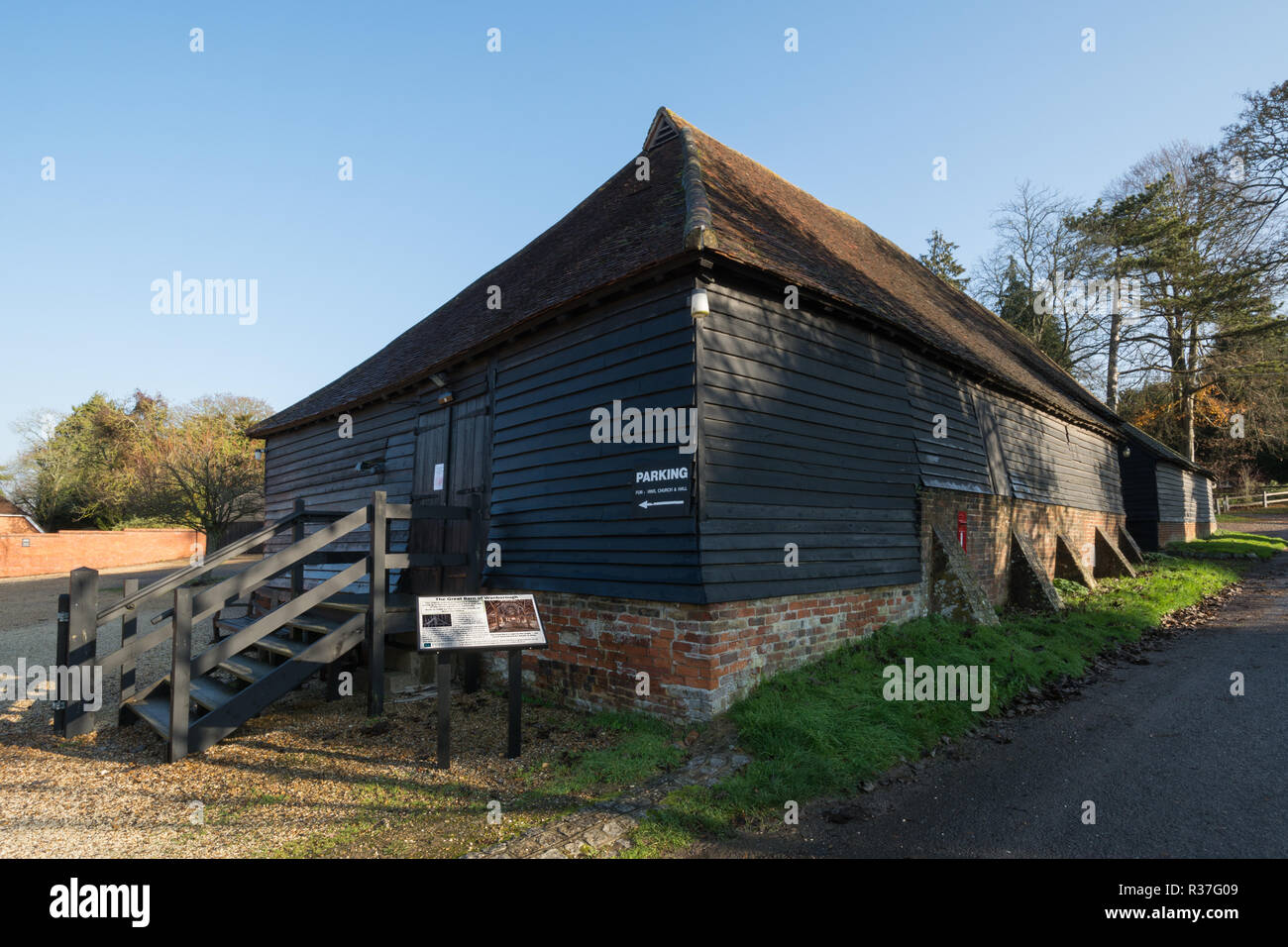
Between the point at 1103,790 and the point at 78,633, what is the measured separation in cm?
803

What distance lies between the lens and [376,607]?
20.5 ft

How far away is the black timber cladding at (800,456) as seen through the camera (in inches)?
232

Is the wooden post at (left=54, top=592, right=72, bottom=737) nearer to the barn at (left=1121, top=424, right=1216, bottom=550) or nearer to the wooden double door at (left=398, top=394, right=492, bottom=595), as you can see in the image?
the wooden double door at (left=398, top=394, right=492, bottom=595)

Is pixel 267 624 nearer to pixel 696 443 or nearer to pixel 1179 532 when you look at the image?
pixel 696 443

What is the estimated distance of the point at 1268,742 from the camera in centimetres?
519

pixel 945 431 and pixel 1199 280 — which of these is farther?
pixel 1199 280

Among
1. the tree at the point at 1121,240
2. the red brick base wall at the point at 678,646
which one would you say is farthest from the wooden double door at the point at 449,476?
the tree at the point at 1121,240

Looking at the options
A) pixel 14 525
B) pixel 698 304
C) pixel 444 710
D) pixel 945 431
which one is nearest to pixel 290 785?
pixel 444 710

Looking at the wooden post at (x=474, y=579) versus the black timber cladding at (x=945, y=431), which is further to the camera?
the black timber cladding at (x=945, y=431)

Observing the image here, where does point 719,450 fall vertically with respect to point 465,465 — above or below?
below

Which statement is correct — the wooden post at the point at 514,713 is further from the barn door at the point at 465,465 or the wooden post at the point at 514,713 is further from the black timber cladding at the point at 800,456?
the barn door at the point at 465,465

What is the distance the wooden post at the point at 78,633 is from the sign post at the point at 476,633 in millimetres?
3193

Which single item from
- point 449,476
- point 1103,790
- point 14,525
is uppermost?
point 449,476

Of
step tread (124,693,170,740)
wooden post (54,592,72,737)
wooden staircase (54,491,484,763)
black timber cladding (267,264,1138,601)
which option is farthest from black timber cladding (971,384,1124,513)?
wooden post (54,592,72,737)
